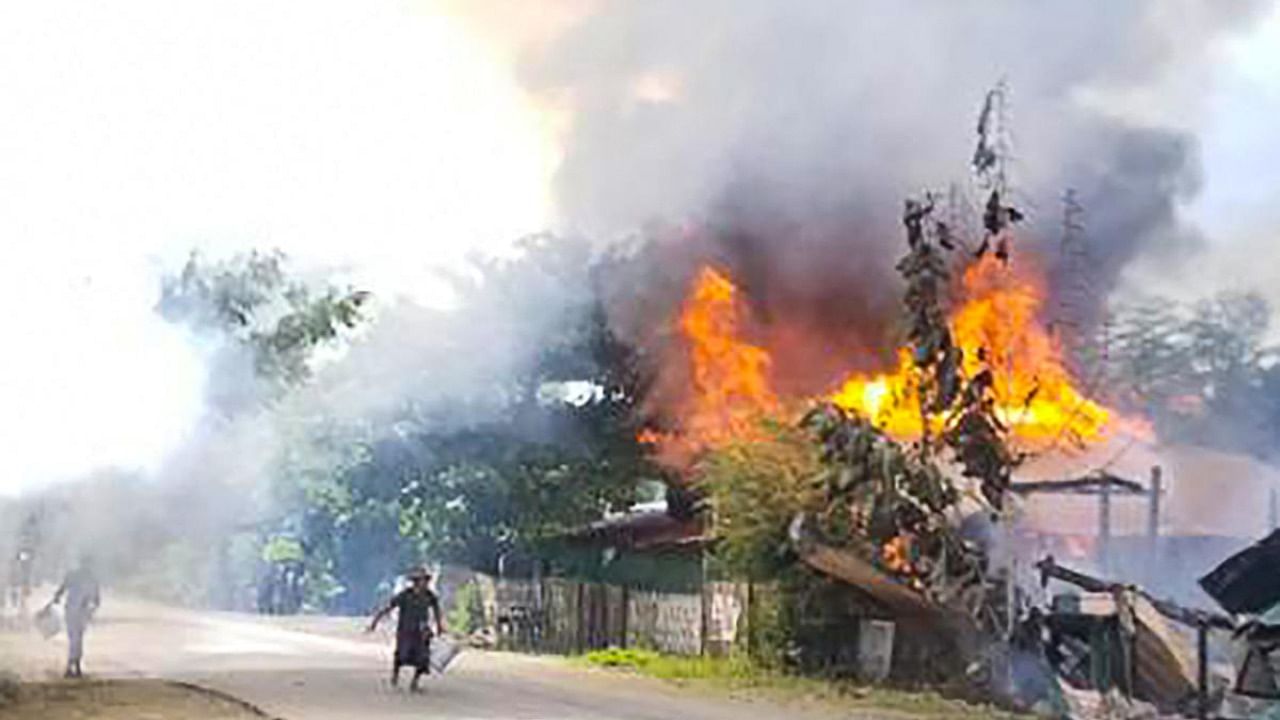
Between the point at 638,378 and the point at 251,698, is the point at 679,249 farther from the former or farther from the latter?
the point at 251,698

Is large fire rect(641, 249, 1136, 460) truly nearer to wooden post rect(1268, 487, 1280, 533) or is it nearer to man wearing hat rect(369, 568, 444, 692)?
wooden post rect(1268, 487, 1280, 533)

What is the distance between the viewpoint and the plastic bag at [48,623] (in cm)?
2279

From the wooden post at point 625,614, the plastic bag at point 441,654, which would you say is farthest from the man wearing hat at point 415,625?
the wooden post at point 625,614

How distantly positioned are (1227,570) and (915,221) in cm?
532

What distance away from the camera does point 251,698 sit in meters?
17.0

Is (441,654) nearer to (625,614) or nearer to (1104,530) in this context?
(625,614)

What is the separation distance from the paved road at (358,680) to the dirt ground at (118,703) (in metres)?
0.45

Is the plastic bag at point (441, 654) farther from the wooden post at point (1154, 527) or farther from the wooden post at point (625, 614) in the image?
the wooden post at point (1154, 527)

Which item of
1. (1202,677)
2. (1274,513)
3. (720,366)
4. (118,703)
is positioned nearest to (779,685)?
(720,366)

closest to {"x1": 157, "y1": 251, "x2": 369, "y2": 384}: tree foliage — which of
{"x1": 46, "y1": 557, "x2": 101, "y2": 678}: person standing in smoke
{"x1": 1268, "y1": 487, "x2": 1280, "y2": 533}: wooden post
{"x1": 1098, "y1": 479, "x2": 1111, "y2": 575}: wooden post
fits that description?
{"x1": 46, "y1": 557, "x2": 101, "y2": 678}: person standing in smoke

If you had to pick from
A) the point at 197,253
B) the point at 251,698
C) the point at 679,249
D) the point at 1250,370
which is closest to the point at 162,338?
the point at 197,253

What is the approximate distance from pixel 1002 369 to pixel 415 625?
7.55 metres

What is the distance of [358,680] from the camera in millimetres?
20484

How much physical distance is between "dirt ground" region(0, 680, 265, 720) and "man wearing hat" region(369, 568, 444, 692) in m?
2.32
